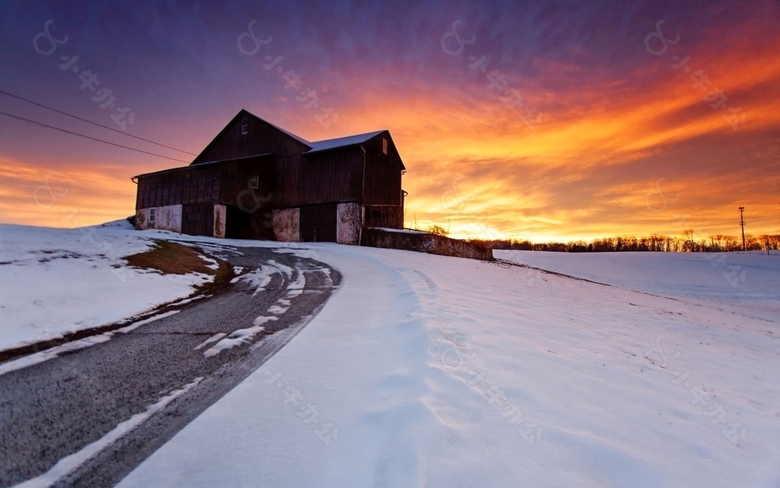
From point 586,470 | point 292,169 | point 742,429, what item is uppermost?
point 292,169

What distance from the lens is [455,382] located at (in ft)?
10.2

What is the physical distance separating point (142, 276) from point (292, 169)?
64.1ft

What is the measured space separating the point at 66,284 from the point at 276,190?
69.5ft

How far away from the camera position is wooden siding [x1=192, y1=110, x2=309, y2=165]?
27.4m

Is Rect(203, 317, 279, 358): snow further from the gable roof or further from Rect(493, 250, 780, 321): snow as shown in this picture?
the gable roof

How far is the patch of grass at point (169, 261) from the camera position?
378 inches

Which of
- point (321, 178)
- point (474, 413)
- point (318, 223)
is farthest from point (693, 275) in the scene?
point (474, 413)

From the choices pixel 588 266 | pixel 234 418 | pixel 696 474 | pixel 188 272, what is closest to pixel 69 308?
pixel 188 272

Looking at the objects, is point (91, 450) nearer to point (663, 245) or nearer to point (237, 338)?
point (237, 338)

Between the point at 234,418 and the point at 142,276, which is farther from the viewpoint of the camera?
the point at 142,276

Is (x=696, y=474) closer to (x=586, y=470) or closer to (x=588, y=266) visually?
(x=586, y=470)

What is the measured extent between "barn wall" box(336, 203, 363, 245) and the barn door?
0.45 metres

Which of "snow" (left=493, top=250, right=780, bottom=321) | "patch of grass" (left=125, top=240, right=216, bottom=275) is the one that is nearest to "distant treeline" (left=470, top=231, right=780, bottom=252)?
"snow" (left=493, top=250, right=780, bottom=321)

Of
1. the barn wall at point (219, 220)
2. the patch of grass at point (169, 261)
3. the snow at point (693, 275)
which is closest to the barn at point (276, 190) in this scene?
the barn wall at point (219, 220)
